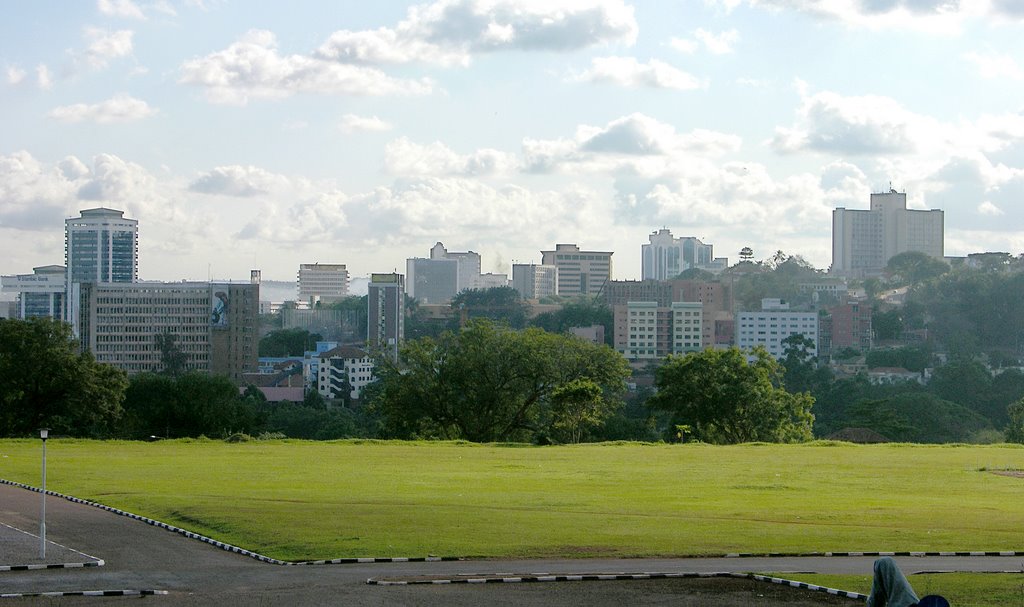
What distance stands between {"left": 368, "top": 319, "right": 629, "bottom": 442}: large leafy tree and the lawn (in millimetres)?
18391

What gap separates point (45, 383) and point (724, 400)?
34.9m

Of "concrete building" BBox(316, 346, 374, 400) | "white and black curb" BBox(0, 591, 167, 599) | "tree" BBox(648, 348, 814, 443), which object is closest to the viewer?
"white and black curb" BBox(0, 591, 167, 599)

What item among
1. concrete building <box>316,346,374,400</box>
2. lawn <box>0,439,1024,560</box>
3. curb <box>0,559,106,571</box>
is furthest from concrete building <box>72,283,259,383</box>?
curb <box>0,559,106,571</box>

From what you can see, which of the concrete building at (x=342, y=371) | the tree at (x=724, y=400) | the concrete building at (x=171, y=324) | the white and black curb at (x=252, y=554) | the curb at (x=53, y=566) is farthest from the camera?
the concrete building at (x=171, y=324)

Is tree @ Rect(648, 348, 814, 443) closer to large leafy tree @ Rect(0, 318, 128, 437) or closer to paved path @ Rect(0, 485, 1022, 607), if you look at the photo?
large leafy tree @ Rect(0, 318, 128, 437)

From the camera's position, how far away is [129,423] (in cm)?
7662

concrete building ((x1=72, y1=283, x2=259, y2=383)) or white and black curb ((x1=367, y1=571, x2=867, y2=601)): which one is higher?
concrete building ((x1=72, y1=283, x2=259, y2=383))

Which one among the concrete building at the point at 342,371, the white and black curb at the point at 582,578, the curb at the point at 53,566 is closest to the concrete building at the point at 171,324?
the concrete building at the point at 342,371

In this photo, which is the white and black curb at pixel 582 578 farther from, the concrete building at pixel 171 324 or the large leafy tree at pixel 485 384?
the concrete building at pixel 171 324

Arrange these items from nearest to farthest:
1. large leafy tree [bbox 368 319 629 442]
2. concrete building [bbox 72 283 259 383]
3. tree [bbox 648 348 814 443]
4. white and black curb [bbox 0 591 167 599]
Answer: white and black curb [bbox 0 591 167 599] → tree [bbox 648 348 814 443] → large leafy tree [bbox 368 319 629 442] → concrete building [bbox 72 283 259 383]

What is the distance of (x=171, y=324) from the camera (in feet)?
610

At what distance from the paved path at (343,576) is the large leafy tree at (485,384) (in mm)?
46203

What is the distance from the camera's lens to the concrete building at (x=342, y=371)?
174 meters

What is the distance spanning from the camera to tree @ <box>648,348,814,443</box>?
6969cm
